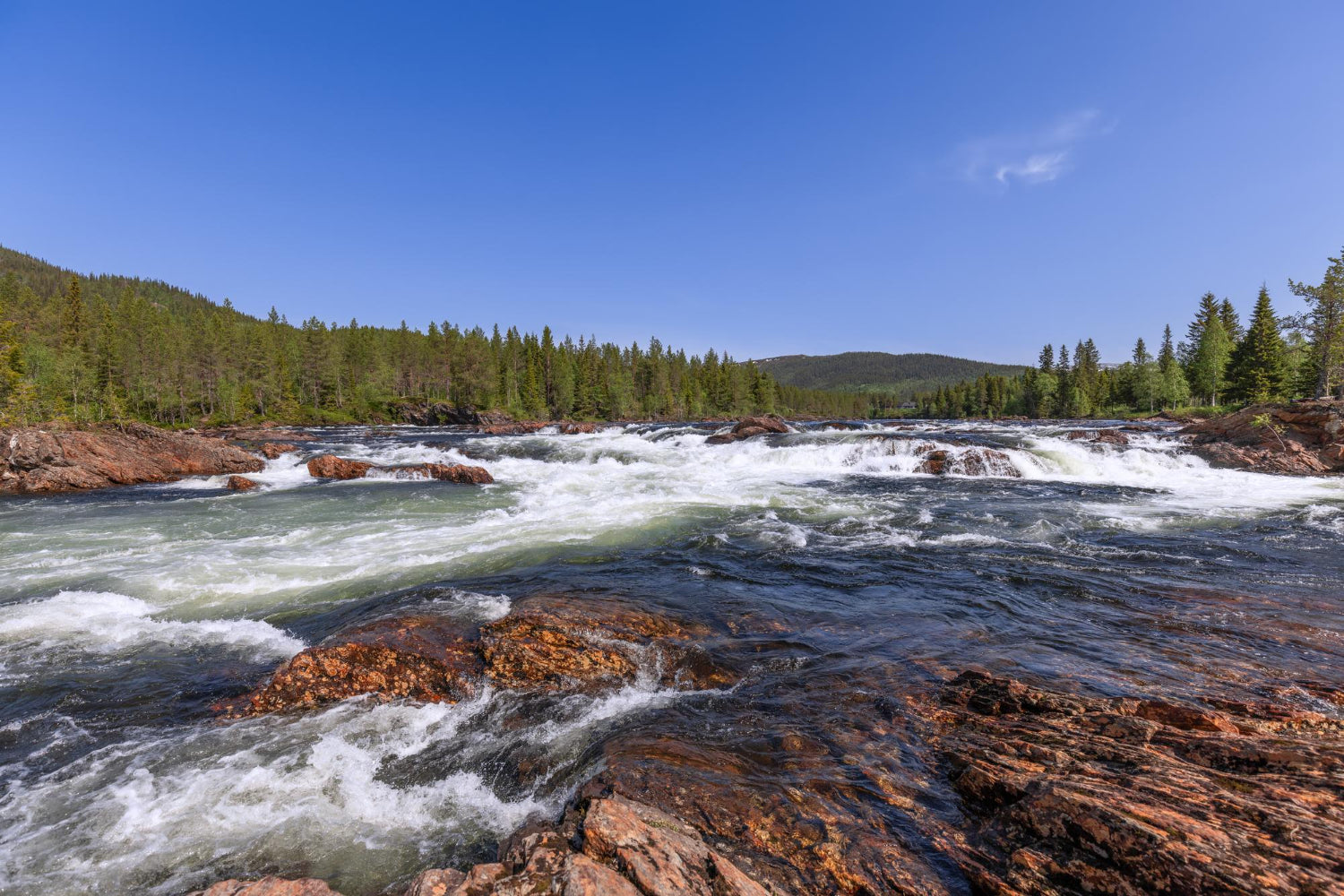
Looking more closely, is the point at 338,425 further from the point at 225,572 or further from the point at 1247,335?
the point at 1247,335

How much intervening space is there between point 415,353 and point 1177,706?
98661 millimetres

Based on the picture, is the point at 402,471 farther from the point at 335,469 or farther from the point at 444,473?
the point at 335,469

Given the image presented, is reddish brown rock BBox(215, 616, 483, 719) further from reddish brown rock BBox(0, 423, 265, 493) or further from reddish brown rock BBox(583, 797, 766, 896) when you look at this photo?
reddish brown rock BBox(0, 423, 265, 493)

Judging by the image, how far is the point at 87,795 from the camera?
396 cm

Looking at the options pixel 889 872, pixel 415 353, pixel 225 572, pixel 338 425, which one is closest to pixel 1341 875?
pixel 889 872

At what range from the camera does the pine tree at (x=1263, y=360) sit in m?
50.9

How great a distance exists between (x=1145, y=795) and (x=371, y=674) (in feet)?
19.8

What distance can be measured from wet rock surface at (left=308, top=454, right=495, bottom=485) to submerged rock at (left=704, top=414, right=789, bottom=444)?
15.6 meters

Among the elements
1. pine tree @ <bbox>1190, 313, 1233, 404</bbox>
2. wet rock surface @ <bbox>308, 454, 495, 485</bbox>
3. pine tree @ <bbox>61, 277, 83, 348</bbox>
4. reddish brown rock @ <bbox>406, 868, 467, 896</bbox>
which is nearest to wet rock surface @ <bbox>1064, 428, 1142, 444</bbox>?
wet rock surface @ <bbox>308, 454, 495, 485</bbox>

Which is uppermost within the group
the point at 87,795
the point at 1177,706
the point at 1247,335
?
the point at 1247,335

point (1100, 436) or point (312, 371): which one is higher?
point (312, 371)

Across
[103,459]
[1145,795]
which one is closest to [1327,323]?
[1145,795]

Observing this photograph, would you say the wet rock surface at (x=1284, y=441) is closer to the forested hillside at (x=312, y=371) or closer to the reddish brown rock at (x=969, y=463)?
the reddish brown rock at (x=969, y=463)

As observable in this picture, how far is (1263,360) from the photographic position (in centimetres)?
5147
